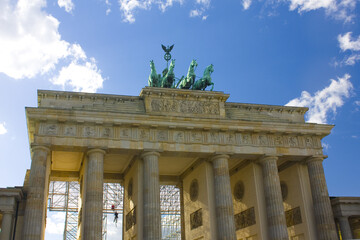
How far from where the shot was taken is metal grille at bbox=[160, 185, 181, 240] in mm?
48500

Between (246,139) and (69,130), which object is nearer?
(69,130)

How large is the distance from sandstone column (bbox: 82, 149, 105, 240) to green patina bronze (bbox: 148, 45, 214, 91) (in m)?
7.67

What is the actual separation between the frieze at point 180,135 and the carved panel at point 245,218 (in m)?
5.42

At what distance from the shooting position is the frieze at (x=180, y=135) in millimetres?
25625

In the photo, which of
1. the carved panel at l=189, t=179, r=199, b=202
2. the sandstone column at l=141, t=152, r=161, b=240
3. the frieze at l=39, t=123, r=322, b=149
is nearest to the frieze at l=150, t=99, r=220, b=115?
the frieze at l=39, t=123, r=322, b=149

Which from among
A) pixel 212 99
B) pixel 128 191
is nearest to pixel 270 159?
pixel 212 99

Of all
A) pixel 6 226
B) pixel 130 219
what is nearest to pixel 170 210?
pixel 130 219

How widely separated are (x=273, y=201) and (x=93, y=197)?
12.6 m

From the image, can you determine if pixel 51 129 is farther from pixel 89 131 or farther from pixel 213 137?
pixel 213 137

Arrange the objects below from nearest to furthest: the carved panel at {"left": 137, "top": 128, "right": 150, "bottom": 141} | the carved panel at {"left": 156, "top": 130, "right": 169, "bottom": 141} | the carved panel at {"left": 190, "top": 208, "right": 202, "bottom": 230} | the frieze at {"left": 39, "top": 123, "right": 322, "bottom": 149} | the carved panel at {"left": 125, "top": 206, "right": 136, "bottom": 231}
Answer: the frieze at {"left": 39, "top": 123, "right": 322, "bottom": 149} < the carved panel at {"left": 137, "top": 128, "right": 150, "bottom": 141} < the carved panel at {"left": 156, "top": 130, "right": 169, "bottom": 141} < the carved panel at {"left": 125, "top": 206, "right": 136, "bottom": 231} < the carved panel at {"left": 190, "top": 208, "right": 202, "bottom": 230}

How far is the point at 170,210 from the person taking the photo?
159 ft

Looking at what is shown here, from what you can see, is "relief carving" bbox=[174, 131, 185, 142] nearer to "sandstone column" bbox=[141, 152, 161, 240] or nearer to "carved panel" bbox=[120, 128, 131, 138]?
"sandstone column" bbox=[141, 152, 161, 240]

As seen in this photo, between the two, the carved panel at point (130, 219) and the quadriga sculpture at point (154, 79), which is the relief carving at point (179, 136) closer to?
the quadriga sculpture at point (154, 79)

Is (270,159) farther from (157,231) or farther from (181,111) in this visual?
(157,231)
